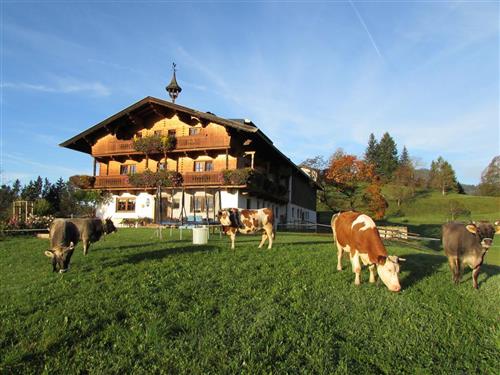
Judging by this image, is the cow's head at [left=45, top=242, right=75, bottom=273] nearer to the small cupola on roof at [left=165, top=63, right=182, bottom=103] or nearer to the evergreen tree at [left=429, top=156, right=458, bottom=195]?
the small cupola on roof at [left=165, top=63, right=182, bottom=103]

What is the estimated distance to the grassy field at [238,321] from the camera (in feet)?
17.8

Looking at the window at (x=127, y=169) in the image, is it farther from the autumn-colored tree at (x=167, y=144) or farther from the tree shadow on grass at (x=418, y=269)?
the tree shadow on grass at (x=418, y=269)

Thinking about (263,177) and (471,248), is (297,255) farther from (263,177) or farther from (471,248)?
(263,177)

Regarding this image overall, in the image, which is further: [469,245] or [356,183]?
[356,183]

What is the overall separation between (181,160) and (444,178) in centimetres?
8132

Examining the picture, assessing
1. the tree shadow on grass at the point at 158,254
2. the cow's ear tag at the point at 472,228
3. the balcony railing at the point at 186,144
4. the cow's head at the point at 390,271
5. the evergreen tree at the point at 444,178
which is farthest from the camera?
the evergreen tree at the point at 444,178

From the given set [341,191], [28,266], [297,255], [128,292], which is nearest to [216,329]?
[128,292]

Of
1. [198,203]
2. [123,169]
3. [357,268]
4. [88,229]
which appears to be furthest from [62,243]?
[123,169]

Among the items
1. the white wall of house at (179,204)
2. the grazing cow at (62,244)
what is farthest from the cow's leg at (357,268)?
the white wall of house at (179,204)

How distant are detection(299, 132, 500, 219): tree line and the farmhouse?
597 inches

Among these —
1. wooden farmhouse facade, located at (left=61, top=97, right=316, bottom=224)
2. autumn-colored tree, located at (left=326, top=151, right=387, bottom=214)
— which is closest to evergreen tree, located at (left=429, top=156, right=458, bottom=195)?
autumn-colored tree, located at (left=326, top=151, right=387, bottom=214)

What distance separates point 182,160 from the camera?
3375cm

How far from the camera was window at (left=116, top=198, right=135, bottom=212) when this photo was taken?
3438 centimetres

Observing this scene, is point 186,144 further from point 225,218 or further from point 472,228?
point 472,228
